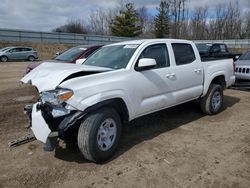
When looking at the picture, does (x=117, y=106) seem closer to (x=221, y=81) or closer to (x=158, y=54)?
(x=158, y=54)

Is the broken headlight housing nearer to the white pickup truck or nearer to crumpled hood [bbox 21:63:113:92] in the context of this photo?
the white pickup truck

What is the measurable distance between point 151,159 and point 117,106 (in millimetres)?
992

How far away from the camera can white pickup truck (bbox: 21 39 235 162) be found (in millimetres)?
3949

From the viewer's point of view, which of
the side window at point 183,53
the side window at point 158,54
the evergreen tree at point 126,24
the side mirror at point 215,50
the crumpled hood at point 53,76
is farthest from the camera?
the evergreen tree at point 126,24

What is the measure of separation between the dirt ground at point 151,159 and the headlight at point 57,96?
0.96m

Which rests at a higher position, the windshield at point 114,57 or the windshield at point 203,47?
the windshield at point 203,47

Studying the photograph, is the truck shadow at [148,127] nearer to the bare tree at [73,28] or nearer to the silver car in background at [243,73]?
the silver car in background at [243,73]

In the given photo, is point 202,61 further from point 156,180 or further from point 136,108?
point 156,180

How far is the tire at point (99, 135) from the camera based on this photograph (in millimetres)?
3953

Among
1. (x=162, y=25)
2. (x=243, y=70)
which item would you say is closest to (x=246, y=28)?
(x=162, y=25)

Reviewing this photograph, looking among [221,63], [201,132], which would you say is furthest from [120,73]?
[221,63]

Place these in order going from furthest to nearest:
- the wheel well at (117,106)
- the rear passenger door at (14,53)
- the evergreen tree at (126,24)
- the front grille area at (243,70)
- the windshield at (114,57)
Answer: the evergreen tree at (126,24)
the rear passenger door at (14,53)
the front grille area at (243,70)
the windshield at (114,57)
the wheel well at (117,106)

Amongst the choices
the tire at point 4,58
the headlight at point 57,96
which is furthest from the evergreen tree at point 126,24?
the headlight at point 57,96

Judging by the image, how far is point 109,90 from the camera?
13.8ft
